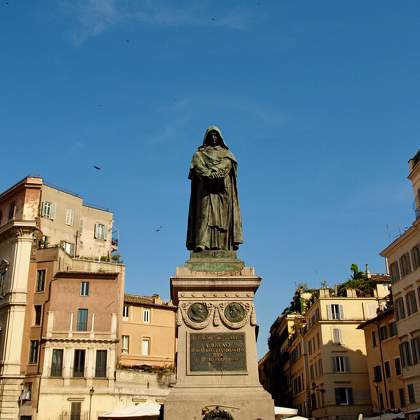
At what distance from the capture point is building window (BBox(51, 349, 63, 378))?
4812cm

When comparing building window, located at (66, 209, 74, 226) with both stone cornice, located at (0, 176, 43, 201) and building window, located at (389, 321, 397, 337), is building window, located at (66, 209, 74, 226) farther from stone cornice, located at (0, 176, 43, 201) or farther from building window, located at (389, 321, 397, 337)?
building window, located at (389, 321, 397, 337)

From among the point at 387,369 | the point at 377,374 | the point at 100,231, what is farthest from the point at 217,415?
the point at 100,231

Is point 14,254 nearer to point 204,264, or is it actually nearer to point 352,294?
point 352,294

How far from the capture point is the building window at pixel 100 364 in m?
48.8

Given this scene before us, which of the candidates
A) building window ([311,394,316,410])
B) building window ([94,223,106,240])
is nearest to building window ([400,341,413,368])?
building window ([311,394,316,410])

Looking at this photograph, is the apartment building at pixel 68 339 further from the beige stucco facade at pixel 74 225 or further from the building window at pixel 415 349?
the building window at pixel 415 349

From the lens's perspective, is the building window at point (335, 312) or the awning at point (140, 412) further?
the building window at point (335, 312)

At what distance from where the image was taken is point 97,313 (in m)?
51.1

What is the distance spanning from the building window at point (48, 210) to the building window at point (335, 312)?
102ft

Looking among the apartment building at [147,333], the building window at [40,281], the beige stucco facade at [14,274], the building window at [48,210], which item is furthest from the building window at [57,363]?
the building window at [48,210]

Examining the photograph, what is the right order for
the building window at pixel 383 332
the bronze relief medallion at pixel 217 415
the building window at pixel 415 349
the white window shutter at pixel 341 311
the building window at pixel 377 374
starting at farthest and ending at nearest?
the white window shutter at pixel 341 311
the building window at pixel 377 374
the building window at pixel 383 332
the building window at pixel 415 349
the bronze relief medallion at pixel 217 415

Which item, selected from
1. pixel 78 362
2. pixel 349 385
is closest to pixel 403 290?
pixel 349 385

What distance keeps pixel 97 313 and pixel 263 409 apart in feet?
135

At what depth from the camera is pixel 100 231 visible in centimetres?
6550
